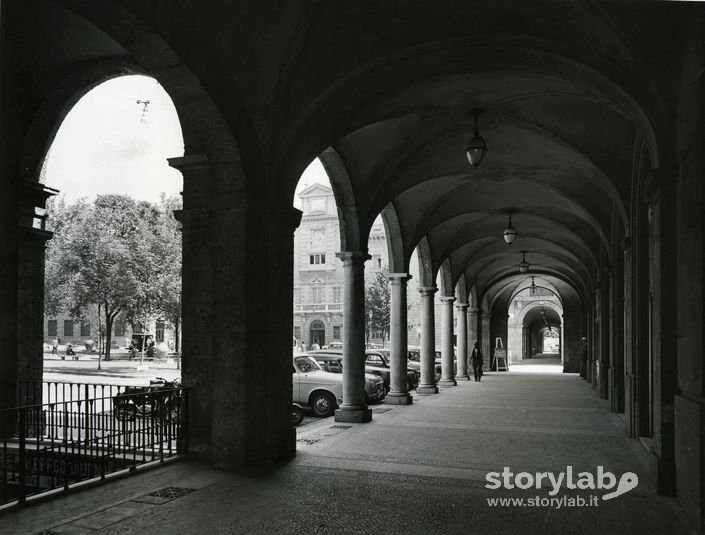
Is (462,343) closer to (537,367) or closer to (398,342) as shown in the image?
(398,342)

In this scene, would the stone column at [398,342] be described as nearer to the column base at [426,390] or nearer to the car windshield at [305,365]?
the car windshield at [305,365]

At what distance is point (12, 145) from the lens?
9.80 meters

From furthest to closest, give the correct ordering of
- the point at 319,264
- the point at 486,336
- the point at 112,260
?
the point at 319,264 → the point at 486,336 → the point at 112,260

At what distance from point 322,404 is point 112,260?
795 inches

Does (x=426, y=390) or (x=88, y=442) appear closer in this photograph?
(x=88, y=442)

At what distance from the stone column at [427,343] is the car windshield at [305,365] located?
12.8 ft

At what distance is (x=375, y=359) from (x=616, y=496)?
1548 cm

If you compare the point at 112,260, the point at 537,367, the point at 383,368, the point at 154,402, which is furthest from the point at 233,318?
the point at 537,367

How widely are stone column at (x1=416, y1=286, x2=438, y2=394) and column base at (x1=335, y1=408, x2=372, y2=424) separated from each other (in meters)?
5.69

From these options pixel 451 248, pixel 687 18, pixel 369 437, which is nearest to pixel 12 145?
pixel 369 437

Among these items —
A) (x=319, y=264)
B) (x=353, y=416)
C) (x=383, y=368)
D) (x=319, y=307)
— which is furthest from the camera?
(x=319, y=264)

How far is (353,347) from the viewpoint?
12.2 meters

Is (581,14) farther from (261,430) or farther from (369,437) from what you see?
(369,437)

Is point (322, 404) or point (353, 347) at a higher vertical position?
point (353, 347)
